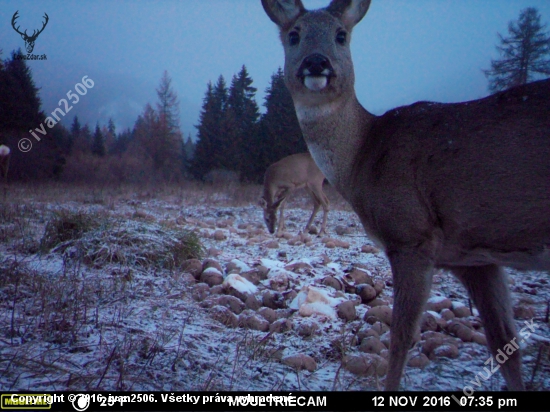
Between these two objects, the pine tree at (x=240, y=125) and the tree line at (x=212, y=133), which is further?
the pine tree at (x=240, y=125)

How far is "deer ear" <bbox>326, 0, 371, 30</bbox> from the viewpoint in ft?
11.3

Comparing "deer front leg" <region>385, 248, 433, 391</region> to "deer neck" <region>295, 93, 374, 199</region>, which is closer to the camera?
"deer front leg" <region>385, 248, 433, 391</region>

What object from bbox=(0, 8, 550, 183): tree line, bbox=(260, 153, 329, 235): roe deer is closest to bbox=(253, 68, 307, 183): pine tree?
bbox=(0, 8, 550, 183): tree line

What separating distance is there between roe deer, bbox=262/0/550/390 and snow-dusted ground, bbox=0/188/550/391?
0.42 m

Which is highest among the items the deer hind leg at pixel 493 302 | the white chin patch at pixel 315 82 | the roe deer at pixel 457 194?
the white chin patch at pixel 315 82

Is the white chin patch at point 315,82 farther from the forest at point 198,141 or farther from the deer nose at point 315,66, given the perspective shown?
the forest at point 198,141

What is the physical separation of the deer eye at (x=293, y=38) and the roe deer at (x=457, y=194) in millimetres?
445

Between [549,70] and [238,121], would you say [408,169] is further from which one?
[238,121]

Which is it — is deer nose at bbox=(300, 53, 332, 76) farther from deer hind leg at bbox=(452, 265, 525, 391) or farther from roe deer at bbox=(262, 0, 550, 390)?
deer hind leg at bbox=(452, 265, 525, 391)

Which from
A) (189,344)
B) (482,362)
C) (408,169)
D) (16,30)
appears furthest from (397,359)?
(16,30)

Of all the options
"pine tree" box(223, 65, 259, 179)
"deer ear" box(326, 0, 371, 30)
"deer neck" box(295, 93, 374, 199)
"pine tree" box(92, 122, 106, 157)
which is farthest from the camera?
"pine tree" box(92, 122, 106, 157)

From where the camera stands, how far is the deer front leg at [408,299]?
228 cm

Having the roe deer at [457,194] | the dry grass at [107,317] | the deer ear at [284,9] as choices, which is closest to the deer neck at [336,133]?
the roe deer at [457,194]

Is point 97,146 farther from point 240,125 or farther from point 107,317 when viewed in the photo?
point 107,317
